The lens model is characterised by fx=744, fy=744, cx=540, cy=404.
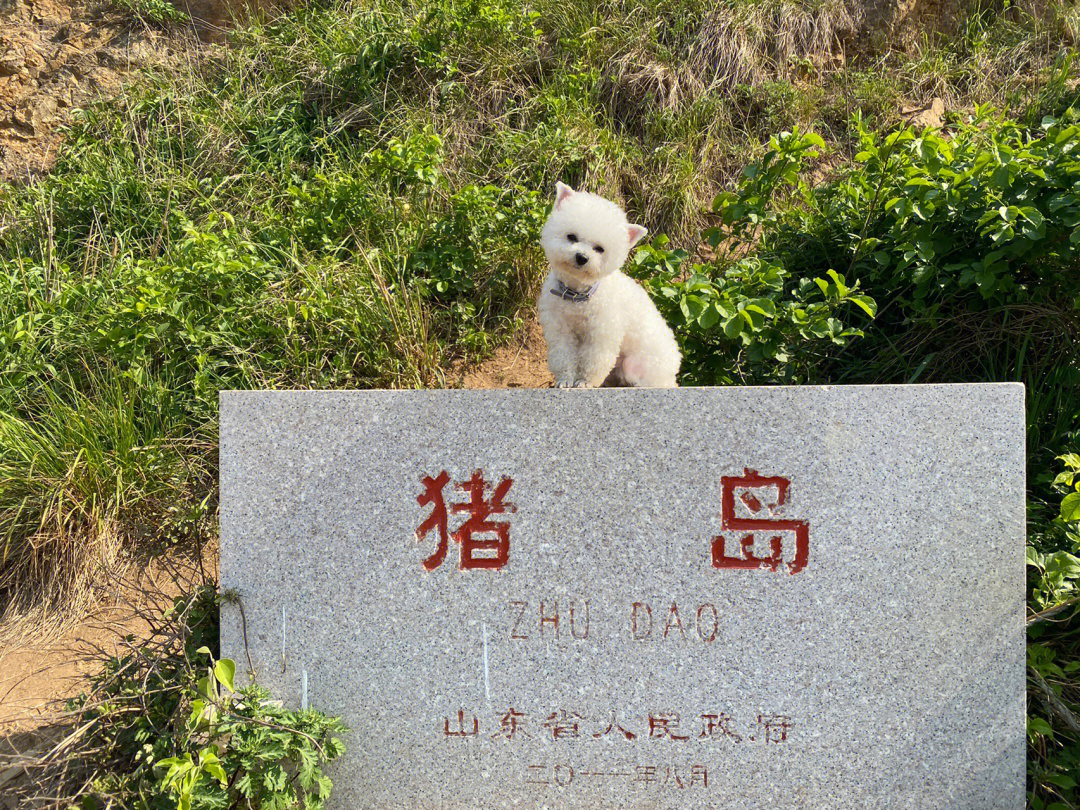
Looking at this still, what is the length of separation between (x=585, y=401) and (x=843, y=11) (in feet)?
13.4

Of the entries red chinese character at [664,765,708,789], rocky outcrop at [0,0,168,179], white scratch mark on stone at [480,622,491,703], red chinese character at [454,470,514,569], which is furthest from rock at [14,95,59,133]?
red chinese character at [664,765,708,789]

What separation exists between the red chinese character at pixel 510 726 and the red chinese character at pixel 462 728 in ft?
0.17

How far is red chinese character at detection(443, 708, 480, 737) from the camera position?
203cm

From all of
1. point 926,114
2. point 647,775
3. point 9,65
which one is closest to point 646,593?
point 647,775

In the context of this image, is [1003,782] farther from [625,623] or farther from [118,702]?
[118,702]

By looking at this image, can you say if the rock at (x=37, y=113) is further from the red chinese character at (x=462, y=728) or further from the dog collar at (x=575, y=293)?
the red chinese character at (x=462, y=728)

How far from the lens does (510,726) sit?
2.02 meters

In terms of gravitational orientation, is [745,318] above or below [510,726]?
above

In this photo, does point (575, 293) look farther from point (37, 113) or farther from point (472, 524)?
point (37, 113)

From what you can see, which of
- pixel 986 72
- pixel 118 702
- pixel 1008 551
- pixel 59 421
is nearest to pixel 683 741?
pixel 1008 551

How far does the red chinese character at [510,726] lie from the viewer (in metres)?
2.02

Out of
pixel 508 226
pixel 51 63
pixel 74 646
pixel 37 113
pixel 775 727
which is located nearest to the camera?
pixel 775 727

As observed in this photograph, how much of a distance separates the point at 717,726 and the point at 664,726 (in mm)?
141

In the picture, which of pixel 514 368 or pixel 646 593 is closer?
pixel 646 593
